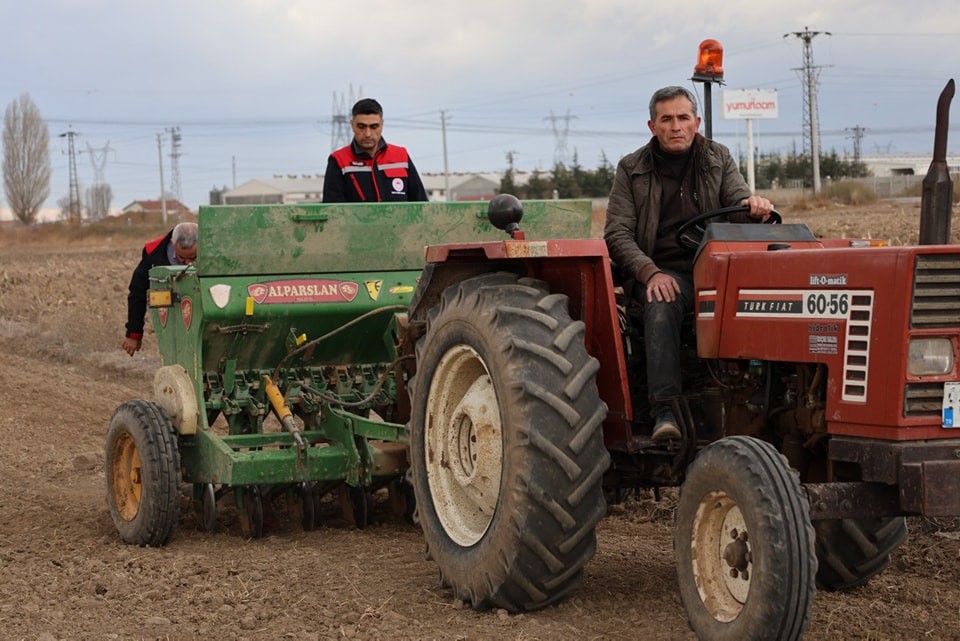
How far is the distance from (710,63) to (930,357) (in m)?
2.03

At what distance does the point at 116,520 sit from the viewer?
7.15m

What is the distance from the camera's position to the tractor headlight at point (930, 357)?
420cm

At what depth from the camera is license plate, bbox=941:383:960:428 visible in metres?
4.21

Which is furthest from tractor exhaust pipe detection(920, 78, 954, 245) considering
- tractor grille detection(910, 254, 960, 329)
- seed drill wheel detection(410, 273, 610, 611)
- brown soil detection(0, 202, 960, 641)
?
brown soil detection(0, 202, 960, 641)

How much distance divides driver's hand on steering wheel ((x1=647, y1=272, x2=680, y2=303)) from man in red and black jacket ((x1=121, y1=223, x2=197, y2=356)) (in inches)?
153

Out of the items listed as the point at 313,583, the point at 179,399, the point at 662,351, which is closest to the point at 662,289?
the point at 662,351

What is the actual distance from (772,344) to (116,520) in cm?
406

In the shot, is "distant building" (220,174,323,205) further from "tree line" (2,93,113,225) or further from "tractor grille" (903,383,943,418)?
"tractor grille" (903,383,943,418)

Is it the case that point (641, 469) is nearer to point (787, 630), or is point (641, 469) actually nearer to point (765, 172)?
point (787, 630)

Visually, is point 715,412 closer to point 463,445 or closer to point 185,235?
point 463,445

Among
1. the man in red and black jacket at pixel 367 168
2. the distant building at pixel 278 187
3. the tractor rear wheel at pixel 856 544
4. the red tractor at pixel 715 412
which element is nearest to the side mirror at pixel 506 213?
the red tractor at pixel 715 412

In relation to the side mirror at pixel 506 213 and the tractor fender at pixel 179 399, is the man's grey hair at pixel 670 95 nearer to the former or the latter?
the side mirror at pixel 506 213

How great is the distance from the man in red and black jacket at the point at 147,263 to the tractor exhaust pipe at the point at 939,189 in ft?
16.1

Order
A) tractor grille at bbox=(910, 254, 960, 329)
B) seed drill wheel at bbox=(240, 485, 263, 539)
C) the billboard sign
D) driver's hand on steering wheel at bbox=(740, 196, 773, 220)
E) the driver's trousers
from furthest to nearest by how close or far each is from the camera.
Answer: the billboard sign → seed drill wheel at bbox=(240, 485, 263, 539) → driver's hand on steering wheel at bbox=(740, 196, 773, 220) → the driver's trousers → tractor grille at bbox=(910, 254, 960, 329)
